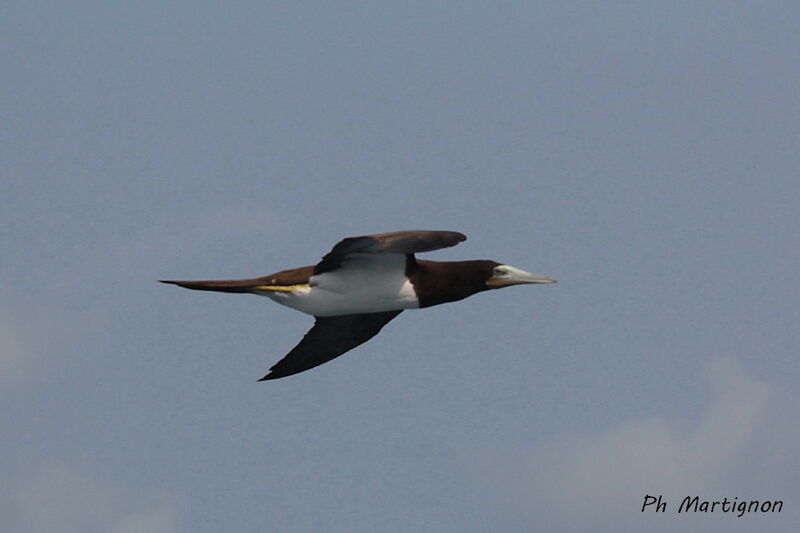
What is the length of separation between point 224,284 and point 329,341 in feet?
8.87

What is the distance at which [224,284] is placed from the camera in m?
18.9

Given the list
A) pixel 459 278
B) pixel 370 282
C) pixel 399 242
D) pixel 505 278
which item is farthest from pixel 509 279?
pixel 399 242

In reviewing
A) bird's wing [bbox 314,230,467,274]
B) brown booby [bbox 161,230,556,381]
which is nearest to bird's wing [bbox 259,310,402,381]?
brown booby [bbox 161,230,556,381]

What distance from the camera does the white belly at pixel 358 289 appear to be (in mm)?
18750

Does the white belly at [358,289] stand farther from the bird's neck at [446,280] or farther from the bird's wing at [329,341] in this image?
the bird's wing at [329,341]

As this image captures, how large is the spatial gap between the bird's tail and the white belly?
0.30 metres

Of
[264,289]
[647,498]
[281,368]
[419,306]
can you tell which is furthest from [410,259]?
[647,498]

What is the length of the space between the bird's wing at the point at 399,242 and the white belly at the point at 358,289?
505 millimetres

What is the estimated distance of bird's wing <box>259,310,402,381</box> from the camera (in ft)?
68.7

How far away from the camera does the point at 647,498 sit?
67.2 ft

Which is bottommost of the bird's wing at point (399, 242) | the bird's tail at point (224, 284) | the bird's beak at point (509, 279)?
the bird's beak at point (509, 279)

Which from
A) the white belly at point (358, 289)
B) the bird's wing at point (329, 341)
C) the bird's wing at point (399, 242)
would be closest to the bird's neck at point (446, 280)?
the white belly at point (358, 289)

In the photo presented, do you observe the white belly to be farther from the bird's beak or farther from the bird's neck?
the bird's beak

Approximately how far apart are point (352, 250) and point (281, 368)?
142 inches
